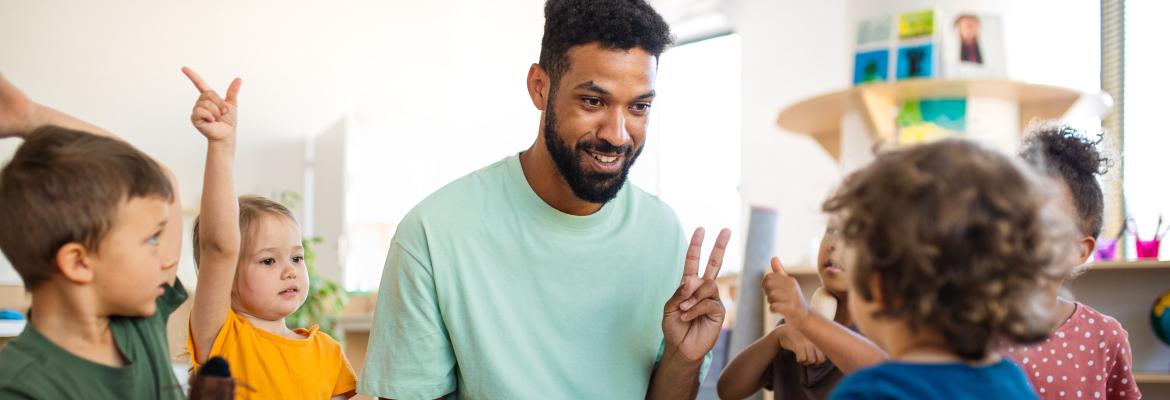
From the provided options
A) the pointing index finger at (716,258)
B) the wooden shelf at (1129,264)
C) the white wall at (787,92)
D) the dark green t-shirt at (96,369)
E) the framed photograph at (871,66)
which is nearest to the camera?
the dark green t-shirt at (96,369)

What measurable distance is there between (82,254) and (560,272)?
829mm

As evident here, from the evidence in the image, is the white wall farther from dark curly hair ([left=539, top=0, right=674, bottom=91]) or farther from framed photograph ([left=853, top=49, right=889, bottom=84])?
dark curly hair ([left=539, top=0, right=674, bottom=91])

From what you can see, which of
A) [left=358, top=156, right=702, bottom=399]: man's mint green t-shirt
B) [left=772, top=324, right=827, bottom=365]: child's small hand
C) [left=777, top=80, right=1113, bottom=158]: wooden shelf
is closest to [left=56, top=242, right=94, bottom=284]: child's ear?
[left=358, top=156, right=702, bottom=399]: man's mint green t-shirt

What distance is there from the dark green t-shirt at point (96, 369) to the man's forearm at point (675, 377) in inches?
31.5

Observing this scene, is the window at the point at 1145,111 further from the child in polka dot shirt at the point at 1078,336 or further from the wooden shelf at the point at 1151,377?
the child in polka dot shirt at the point at 1078,336

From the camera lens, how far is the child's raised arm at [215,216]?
4.84 feet

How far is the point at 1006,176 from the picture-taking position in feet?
3.41

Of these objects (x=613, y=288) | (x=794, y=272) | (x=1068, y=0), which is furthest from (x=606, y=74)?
(x=1068, y=0)

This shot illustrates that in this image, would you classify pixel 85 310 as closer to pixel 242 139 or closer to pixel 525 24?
pixel 242 139

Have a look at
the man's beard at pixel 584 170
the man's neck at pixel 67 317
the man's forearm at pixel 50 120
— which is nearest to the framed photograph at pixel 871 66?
the man's beard at pixel 584 170

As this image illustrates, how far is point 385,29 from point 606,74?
18.5ft

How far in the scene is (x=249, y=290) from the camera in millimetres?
1843

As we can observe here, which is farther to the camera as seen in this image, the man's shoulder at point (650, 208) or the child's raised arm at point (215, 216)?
the man's shoulder at point (650, 208)

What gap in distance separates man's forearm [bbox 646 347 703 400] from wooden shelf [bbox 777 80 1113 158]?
196 cm
